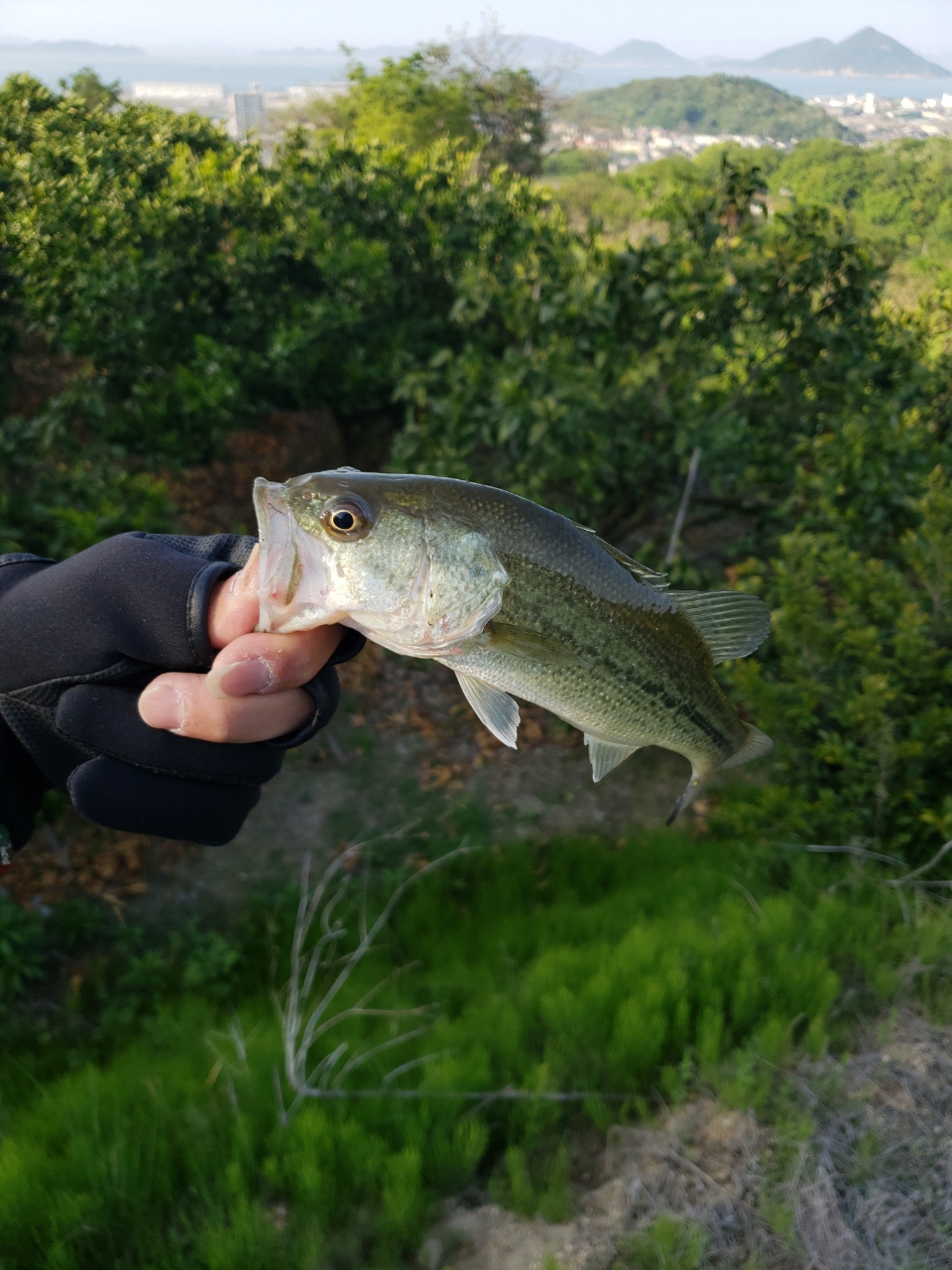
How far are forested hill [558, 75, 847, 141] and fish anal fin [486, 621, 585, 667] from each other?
293 ft

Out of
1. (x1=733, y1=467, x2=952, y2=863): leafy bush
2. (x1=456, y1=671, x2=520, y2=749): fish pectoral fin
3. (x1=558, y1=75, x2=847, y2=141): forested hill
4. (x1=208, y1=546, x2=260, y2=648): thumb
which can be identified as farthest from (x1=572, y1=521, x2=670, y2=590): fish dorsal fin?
(x1=558, y1=75, x2=847, y2=141): forested hill

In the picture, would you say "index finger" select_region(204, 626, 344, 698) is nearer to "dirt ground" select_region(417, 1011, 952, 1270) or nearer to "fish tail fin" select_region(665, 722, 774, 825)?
"fish tail fin" select_region(665, 722, 774, 825)

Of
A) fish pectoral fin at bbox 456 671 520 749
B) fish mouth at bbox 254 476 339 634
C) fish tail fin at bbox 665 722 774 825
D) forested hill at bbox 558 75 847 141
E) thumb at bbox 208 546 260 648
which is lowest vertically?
fish tail fin at bbox 665 722 774 825

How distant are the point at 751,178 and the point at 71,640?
5.00 m

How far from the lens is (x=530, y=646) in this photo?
5.14 ft

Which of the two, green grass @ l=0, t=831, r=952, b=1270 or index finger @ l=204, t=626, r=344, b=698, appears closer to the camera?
index finger @ l=204, t=626, r=344, b=698

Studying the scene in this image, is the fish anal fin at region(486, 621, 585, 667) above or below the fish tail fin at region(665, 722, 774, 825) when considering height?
above

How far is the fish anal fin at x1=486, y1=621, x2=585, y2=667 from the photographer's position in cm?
155

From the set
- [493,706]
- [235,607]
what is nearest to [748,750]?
[493,706]

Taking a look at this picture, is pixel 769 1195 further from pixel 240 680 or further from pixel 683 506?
pixel 683 506

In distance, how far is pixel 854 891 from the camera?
384cm

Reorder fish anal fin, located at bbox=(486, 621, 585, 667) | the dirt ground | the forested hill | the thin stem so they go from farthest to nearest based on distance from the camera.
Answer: the forested hill < the thin stem < the dirt ground < fish anal fin, located at bbox=(486, 621, 585, 667)

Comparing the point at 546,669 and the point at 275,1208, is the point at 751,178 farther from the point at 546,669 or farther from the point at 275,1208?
the point at 275,1208

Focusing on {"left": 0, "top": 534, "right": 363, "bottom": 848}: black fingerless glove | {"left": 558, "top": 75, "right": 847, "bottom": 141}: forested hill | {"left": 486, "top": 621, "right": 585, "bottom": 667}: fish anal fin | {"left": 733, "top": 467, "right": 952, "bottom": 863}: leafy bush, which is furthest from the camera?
{"left": 558, "top": 75, "right": 847, "bottom": 141}: forested hill
